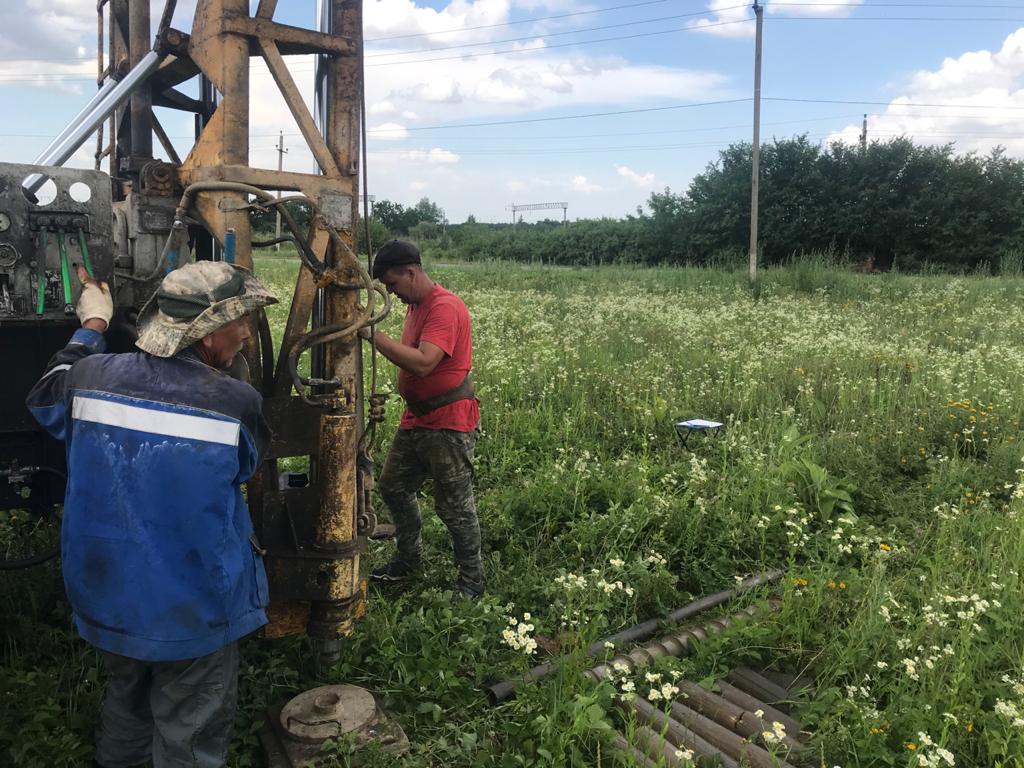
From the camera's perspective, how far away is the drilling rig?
115 inches

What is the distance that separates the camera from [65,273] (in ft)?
9.89

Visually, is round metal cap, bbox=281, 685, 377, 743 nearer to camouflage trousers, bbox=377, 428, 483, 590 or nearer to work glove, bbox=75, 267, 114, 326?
camouflage trousers, bbox=377, 428, 483, 590

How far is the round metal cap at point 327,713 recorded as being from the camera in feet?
9.92

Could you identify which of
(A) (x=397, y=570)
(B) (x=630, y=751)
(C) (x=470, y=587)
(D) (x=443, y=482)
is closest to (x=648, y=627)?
(C) (x=470, y=587)

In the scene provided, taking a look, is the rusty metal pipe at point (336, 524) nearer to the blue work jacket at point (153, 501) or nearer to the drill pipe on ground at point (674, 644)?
the blue work jacket at point (153, 501)

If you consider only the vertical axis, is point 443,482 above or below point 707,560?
above

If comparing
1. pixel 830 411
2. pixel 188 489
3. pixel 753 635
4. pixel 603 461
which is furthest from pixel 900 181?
pixel 188 489

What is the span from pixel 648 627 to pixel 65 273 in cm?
324

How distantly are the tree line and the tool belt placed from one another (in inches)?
946

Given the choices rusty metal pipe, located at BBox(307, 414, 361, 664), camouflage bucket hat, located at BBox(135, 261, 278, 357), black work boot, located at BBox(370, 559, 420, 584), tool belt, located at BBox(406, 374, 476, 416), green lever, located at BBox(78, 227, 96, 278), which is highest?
green lever, located at BBox(78, 227, 96, 278)

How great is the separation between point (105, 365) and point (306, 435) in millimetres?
904

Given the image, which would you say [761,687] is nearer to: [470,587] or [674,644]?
[674,644]

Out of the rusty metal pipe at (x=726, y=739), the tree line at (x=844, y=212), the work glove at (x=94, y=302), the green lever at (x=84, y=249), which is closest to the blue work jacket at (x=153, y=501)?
the work glove at (x=94, y=302)

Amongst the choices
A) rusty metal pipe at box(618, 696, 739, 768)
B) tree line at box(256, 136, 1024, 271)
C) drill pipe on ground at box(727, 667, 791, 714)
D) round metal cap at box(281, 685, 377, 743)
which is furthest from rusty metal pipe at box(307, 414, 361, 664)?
tree line at box(256, 136, 1024, 271)
